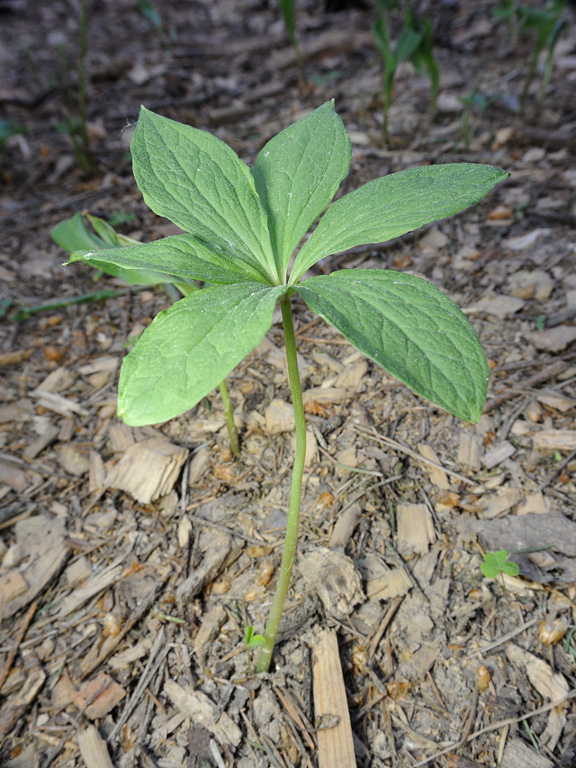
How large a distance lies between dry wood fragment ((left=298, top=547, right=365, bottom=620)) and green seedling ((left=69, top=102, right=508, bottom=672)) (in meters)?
0.22

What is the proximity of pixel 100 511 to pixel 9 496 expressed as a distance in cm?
33

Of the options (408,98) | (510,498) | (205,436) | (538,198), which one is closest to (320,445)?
(205,436)

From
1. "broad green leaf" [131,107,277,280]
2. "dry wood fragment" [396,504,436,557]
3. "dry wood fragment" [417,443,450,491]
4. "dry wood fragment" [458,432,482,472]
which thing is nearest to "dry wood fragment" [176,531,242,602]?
"dry wood fragment" [396,504,436,557]

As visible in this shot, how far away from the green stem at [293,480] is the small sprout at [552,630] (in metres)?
0.68

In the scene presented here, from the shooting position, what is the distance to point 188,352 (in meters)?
0.79

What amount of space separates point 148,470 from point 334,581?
70 cm

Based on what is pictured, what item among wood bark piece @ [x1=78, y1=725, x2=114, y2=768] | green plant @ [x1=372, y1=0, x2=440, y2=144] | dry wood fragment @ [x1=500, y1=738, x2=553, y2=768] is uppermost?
green plant @ [x1=372, y1=0, x2=440, y2=144]

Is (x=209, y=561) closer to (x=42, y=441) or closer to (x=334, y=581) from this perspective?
(x=334, y=581)

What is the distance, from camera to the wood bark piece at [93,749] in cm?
125

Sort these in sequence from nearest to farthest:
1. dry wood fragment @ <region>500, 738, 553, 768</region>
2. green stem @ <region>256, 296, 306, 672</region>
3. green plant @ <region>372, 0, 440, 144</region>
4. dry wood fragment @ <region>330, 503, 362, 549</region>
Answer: green stem @ <region>256, 296, 306, 672</region> → dry wood fragment @ <region>500, 738, 553, 768</region> → dry wood fragment @ <region>330, 503, 362, 549</region> → green plant @ <region>372, 0, 440, 144</region>

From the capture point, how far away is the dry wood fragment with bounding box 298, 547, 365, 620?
1416 millimetres

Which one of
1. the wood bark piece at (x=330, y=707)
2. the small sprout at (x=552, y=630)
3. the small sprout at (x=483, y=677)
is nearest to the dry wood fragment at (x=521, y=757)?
the small sprout at (x=483, y=677)

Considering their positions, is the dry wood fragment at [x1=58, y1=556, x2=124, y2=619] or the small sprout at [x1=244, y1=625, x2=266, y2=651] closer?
the small sprout at [x1=244, y1=625, x2=266, y2=651]

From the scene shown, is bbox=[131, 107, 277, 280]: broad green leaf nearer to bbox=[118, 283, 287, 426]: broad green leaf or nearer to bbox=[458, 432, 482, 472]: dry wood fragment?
bbox=[118, 283, 287, 426]: broad green leaf
